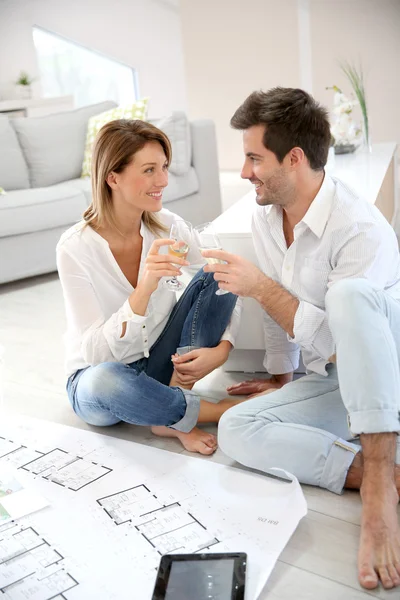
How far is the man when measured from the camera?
1.46m

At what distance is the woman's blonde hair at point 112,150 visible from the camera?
176 cm

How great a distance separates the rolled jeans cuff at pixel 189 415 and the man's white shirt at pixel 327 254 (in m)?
0.31

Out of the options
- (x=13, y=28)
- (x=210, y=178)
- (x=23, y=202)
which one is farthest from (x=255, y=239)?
(x=13, y=28)

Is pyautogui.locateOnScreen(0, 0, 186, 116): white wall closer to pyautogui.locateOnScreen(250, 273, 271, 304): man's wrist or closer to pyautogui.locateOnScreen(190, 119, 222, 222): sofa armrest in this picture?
pyautogui.locateOnScreen(190, 119, 222, 222): sofa armrest

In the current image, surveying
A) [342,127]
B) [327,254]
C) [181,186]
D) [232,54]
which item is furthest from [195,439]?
[232,54]

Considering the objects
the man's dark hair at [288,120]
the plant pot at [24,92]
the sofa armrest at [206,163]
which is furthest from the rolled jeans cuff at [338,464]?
the plant pot at [24,92]

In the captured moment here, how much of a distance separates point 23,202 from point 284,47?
3.56 metres

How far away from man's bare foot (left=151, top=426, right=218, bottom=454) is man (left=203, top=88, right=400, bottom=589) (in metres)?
0.13

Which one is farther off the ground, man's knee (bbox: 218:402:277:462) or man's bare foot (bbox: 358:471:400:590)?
man's knee (bbox: 218:402:277:462)

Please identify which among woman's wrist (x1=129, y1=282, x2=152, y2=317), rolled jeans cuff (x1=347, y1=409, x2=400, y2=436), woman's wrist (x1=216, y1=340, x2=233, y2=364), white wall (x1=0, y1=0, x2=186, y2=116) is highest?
white wall (x1=0, y1=0, x2=186, y2=116)

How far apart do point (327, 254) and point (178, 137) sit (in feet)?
8.47

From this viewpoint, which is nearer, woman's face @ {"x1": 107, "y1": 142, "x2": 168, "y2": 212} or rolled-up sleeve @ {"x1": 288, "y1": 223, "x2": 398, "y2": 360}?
rolled-up sleeve @ {"x1": 288, "y1": 223, "x2": 398, "y2": 360}

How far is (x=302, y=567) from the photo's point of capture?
4.33ft

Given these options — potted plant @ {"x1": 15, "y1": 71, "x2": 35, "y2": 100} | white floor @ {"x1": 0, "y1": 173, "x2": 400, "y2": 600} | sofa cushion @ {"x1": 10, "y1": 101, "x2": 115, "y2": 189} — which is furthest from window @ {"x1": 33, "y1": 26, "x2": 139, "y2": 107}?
white floor @ {"x1": 0, "y1": 173, "x2": 400, "y2": 600}
